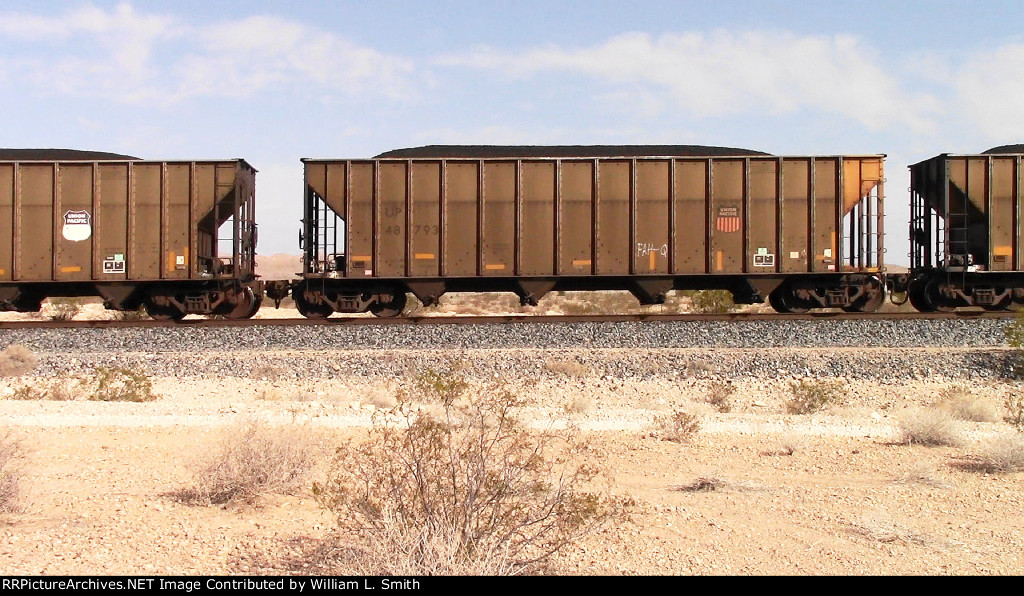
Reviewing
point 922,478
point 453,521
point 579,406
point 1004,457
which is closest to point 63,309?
point 579,406

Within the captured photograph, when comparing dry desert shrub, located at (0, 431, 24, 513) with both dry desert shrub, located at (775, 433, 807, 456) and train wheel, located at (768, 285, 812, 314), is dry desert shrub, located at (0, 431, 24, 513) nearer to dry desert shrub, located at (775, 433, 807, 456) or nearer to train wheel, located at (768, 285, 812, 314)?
dry desert shrub, located at (775, 433, 807, 456)

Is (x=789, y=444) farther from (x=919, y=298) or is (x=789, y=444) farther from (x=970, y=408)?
(x=919, y=298)

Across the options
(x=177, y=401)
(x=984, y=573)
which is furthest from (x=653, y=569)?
(x=177, y=401)

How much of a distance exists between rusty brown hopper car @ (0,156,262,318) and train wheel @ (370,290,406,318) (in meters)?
3.04

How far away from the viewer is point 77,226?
59.3 ft

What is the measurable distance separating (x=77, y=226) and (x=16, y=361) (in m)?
5.14

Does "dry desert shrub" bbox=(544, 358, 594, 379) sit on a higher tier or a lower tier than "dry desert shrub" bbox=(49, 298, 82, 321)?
lower

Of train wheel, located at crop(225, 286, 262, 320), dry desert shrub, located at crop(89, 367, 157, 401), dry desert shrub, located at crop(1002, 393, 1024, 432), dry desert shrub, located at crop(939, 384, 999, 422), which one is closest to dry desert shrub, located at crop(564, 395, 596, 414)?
dry desert shrub, located at crop(939, 384, 999, 422)

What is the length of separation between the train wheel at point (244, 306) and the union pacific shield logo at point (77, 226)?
328 centimetres

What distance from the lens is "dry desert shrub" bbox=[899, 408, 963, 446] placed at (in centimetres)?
893

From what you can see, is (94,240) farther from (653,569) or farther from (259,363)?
(653,569)

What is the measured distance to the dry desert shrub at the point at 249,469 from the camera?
6.59m

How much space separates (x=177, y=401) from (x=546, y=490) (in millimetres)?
7811

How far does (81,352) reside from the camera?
15.0 m
